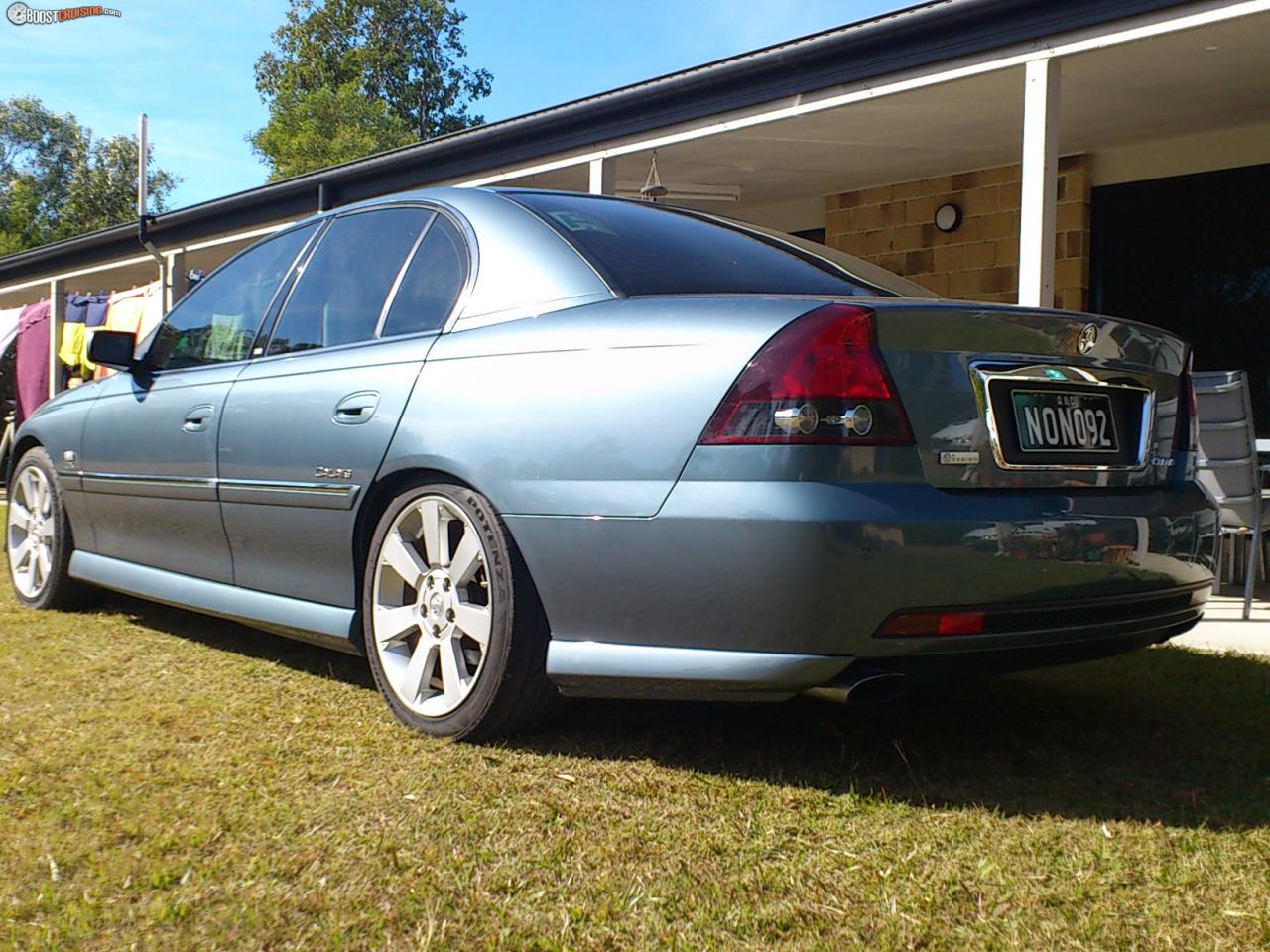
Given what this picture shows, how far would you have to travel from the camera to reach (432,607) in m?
3.11

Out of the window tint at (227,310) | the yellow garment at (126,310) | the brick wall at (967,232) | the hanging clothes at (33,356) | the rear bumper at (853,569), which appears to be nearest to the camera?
the rear bumper at (853,569)

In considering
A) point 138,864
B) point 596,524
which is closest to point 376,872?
point 138,864

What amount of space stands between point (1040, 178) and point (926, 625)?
4441 millimetres

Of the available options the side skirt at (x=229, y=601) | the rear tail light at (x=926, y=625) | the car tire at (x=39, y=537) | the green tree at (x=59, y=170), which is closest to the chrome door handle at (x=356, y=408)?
the side skirt at (x=229, y=601)

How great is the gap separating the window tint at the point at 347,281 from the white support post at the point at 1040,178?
3681 millimetres

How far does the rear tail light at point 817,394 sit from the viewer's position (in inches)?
97.3

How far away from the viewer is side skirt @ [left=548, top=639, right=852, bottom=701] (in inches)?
99.0

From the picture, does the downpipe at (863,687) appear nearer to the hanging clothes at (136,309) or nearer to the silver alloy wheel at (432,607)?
the silver alloy wheel at (432,607)

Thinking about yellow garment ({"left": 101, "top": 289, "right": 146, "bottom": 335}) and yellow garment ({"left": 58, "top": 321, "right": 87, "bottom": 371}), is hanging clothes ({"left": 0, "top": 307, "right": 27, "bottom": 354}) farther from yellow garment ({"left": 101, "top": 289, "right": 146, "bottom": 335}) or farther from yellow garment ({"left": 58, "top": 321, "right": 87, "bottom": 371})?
yellow garment ({"left": 101, "top": 289, "right": 146, "bottom": 335})

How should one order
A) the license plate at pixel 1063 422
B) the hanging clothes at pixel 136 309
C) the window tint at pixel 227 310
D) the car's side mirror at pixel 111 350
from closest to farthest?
the license plate at pixel 1063 422 < the window tint at pixel 227 310 < the car's side mirror at pixel 111 350 < the hanging clothes at pixel 136 309

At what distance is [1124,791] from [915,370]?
1.03 meters

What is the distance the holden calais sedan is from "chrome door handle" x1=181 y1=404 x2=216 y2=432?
0.40 feet

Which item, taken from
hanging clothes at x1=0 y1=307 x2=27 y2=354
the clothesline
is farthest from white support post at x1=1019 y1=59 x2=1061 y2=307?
hanging clothes at x1=0 y1=307 x2=27 y2=354

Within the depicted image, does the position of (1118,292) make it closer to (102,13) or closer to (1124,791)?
(1124,791)
